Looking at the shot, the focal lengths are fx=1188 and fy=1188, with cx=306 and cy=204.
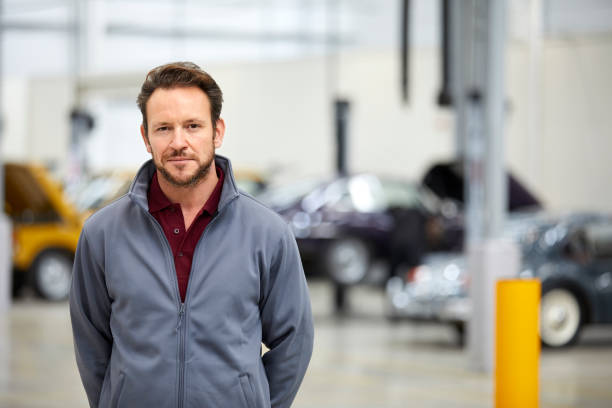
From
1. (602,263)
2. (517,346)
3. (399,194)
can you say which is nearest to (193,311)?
(517,346)

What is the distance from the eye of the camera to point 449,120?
1009 inches

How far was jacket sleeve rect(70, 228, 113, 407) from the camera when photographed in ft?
11.7

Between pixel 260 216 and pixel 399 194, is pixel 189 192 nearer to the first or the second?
pixel 260 216

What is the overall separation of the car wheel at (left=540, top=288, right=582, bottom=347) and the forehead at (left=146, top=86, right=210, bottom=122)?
32.8 feet

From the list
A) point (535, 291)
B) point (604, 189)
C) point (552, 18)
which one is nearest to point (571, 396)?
point (535, 291)

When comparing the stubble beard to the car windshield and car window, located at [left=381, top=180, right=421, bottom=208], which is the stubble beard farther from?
car window, located at [left=381, top=180, right=421, bottom=208]

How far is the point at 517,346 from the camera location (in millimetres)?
7285

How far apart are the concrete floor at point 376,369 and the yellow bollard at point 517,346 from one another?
202cm

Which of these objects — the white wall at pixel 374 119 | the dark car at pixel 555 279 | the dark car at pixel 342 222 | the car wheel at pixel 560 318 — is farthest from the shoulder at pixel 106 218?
the white wall at pixel 374 119

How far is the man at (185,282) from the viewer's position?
341 centimetres

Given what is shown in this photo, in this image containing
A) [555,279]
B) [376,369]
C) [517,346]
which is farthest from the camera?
[555,279]

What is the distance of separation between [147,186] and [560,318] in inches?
401

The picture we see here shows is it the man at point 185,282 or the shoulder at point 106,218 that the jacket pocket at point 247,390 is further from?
the shoulder at point 106,218

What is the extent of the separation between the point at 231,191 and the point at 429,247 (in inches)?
599
